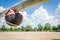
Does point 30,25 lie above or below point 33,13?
below

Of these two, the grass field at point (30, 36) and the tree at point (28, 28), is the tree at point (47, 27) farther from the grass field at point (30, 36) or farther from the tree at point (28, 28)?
the tree at point (28, 28)

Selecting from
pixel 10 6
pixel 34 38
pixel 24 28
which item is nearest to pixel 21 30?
pixel 24 28

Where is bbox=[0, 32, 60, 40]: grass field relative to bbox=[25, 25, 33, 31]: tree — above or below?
below

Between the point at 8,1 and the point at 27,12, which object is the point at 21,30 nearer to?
the point at 27,12

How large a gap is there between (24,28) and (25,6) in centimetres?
27

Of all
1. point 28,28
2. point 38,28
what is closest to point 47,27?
point 38,28

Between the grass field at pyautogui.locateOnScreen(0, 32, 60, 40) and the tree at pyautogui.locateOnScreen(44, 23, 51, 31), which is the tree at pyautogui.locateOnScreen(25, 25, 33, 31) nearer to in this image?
the grass field at pyautogui.locateOnScreen(0, 32, 60, 40)

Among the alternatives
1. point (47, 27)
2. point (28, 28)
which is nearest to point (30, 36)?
point (28, 28)

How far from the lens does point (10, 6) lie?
6.84 ft

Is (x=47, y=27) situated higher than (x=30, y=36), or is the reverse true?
(x=47, y=27)

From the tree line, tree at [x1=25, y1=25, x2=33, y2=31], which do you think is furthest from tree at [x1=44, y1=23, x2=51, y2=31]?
tree at [x1=25, y1=25, x2=33, y2=31]

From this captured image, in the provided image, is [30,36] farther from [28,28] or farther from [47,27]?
Result: [47,27]

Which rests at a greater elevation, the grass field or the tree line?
the tree line

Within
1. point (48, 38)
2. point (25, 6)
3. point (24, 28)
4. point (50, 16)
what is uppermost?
point (25, 6)
